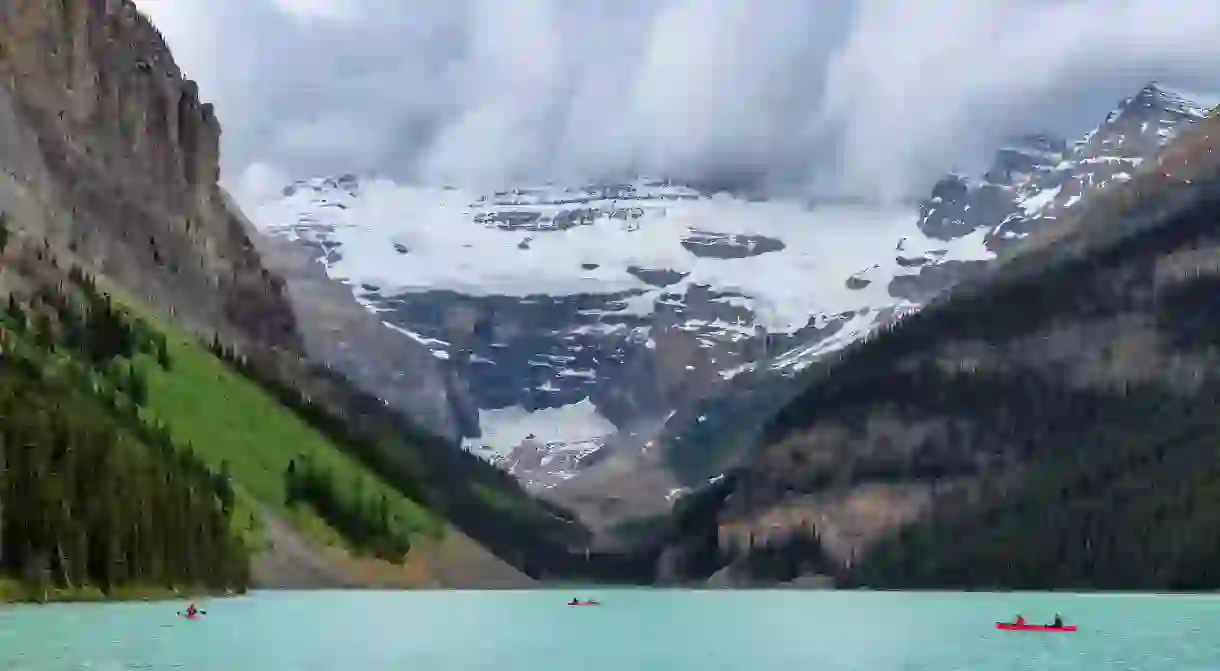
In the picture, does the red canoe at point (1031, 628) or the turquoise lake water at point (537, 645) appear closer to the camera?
the turquoise lake water at point (537, 645)

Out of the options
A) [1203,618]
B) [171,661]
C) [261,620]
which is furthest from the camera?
[1203,618]

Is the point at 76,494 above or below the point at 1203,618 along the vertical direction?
above

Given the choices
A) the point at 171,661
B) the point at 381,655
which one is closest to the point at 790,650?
the point at 381,655

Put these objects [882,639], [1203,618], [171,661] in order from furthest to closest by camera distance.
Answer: [1203,618], [882,639], [171,661]

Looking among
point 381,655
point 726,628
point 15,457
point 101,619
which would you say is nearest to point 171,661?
point 381,655

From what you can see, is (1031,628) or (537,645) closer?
(537,645)

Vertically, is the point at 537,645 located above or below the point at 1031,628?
above

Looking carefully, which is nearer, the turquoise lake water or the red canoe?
the turquoise lake water

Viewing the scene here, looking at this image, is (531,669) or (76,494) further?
(76,494)

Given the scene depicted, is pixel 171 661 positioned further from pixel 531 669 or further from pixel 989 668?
pixel 989 668
